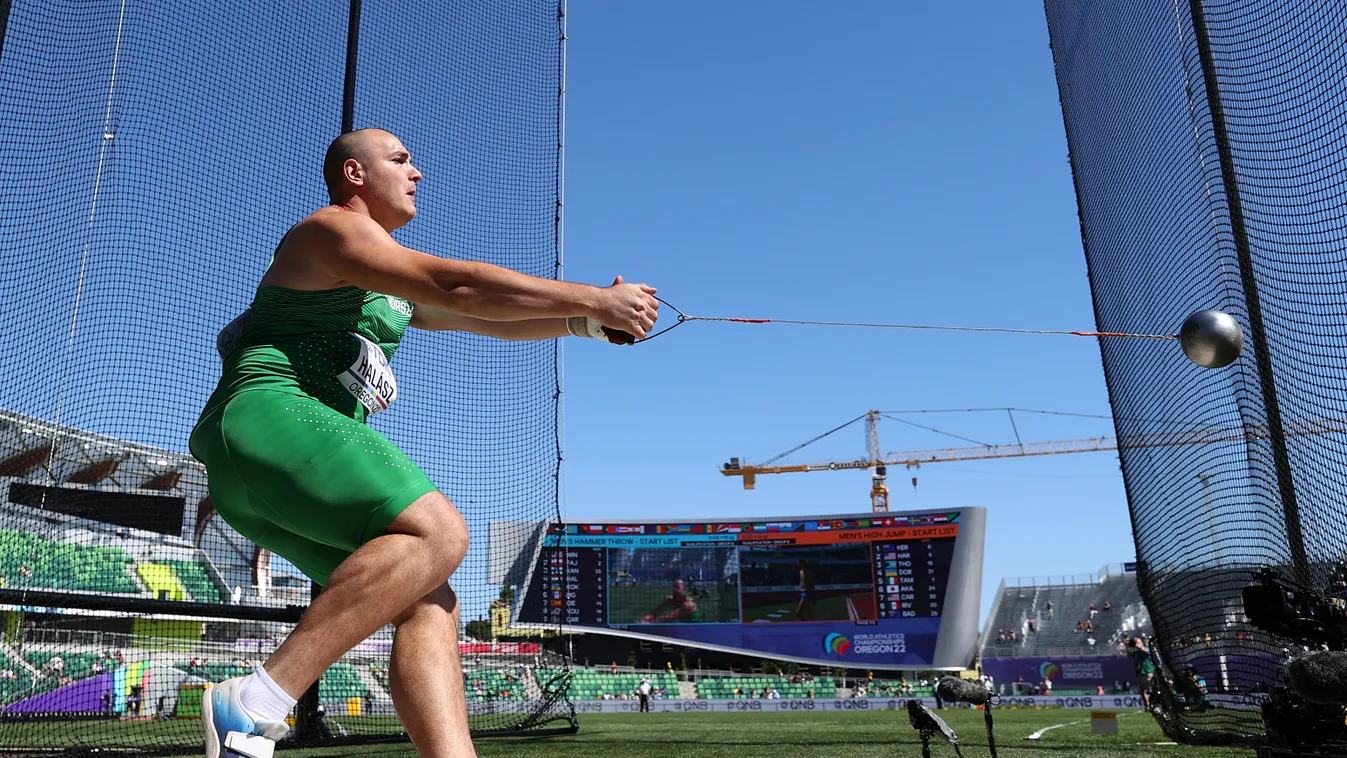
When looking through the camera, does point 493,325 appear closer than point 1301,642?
Yes

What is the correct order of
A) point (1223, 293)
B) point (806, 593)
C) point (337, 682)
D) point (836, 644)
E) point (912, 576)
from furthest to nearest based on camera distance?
point (806, 593)
point (836, 644)
point (912, 576)
point (337, 682)
point (1223, 293)

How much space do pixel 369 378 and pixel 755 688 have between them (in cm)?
3490

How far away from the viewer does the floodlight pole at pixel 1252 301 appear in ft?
15.1

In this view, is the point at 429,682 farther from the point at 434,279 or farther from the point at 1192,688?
the point at 1192,688

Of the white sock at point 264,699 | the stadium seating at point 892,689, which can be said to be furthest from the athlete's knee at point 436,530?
the stadium seating at point 892,689

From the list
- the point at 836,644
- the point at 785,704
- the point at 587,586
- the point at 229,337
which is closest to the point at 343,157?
the point at 229,337

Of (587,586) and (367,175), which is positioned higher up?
(587,586)

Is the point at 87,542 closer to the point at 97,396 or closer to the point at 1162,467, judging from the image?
the point at 97,396

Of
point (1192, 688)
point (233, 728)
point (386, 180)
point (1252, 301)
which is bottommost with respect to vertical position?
point (1192, 688)

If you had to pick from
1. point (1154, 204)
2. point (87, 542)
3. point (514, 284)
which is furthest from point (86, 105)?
point (1154, 204)

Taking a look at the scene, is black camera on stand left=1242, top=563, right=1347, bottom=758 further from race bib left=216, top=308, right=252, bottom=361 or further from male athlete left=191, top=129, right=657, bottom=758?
race bib left=216, top=308, right=252, bottom=361

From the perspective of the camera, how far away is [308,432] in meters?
1.95

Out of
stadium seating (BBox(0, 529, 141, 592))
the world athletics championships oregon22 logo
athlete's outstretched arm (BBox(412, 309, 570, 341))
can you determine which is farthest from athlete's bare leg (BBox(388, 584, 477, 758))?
the world athletics championships oregon22 logo

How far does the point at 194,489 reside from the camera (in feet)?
29.6
